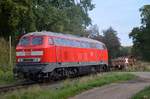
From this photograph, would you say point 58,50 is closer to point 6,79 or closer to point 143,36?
point 6,79

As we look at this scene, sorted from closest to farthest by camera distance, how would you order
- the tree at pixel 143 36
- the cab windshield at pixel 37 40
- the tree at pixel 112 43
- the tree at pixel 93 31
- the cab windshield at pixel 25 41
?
the cab windshield at pixel 37 40 → the cab windshield at pixel 25 41 → the tree at pixel 112 43 → the tree at pixel 143 36 → the tree at pixel 93 31

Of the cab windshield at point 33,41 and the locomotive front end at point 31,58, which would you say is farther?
the cab windshield at point 33,41

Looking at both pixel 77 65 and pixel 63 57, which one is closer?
pixel 63 57

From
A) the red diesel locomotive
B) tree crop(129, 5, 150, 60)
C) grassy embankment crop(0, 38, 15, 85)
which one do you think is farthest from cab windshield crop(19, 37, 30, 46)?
tree crop(129, 5, 150, 60)

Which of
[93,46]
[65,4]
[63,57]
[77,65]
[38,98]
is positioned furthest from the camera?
[65,4]

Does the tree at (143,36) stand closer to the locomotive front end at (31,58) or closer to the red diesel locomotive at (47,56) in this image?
the red diesel locomotive at (47,56)

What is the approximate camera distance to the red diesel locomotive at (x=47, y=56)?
92.1ft

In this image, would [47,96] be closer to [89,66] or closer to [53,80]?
[53,80]

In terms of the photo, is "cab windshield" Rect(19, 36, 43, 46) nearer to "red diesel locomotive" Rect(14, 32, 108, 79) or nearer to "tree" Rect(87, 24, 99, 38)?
"red diesel locomotive" Rect(14, 32, 108, 79)

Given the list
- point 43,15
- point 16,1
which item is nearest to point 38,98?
point 16,1

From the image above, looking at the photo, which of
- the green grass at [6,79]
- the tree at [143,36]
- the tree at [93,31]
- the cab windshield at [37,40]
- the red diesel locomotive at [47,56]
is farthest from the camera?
the tree at [93,31]

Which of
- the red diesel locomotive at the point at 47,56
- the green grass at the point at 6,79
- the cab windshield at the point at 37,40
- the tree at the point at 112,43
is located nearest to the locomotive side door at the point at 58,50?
the red diesel locomotive at the point at 47,56

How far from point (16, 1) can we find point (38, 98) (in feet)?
79.1

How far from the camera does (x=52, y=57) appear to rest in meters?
28.9
